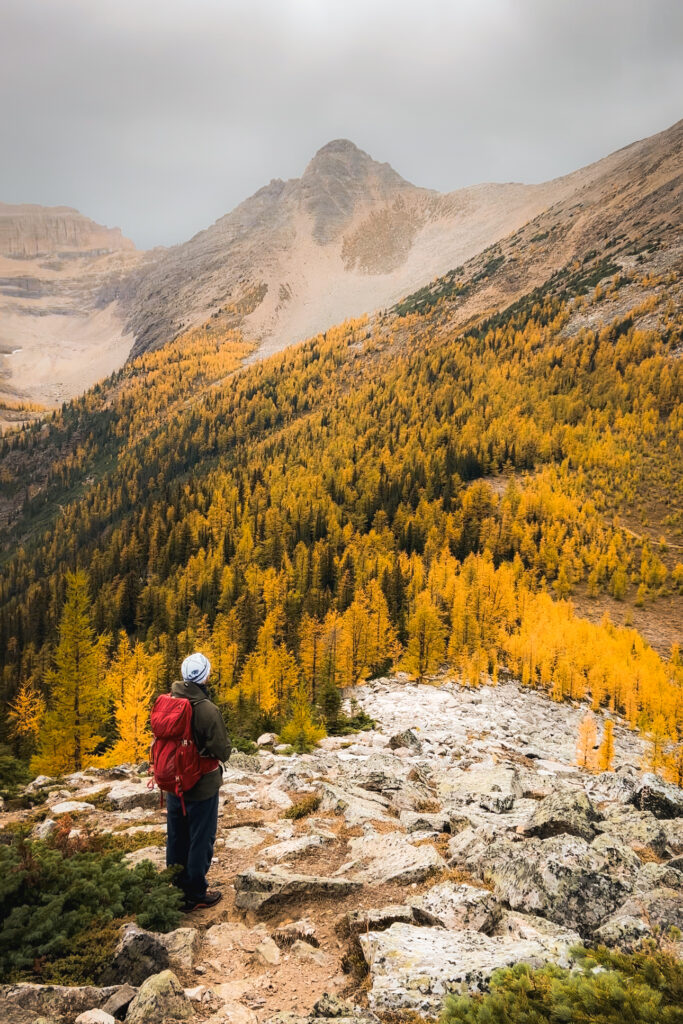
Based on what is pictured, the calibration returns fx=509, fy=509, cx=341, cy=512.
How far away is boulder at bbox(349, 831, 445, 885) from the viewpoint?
8320mm

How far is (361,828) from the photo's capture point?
36.1 feet

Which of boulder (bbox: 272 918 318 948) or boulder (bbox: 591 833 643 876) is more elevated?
boulder (bbox: 272 918 318 948)

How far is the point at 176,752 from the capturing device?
7137mm

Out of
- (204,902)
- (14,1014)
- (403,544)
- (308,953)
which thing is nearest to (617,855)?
(308,953)

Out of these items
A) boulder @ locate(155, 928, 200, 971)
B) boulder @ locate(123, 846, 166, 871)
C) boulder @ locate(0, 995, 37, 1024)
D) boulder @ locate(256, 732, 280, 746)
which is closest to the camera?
boulder @ locate(0, 995, 37, 1024)

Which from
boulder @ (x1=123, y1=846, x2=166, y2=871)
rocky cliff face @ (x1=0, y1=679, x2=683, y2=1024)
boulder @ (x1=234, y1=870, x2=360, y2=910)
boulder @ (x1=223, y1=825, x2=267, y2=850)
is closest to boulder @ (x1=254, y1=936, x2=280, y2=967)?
rocky cliff face @ (x1=0, y1=679, x2=683, y2=1024)

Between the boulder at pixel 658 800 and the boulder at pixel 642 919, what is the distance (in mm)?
8441

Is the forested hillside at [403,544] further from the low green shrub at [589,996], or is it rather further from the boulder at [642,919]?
the low green shrub at [589,996]

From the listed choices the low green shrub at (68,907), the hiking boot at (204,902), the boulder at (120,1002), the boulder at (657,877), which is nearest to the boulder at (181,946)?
the low green shrub at (68,907)

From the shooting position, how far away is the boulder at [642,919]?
20.1 ft

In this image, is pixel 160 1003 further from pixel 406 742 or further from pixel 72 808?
pixel 406 742

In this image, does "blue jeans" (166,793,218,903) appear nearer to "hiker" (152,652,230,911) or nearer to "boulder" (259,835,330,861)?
"hiker" (152,652,230,911)

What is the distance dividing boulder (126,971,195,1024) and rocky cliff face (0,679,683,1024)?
16 mm

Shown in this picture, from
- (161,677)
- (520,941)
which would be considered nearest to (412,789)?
(520,941)
